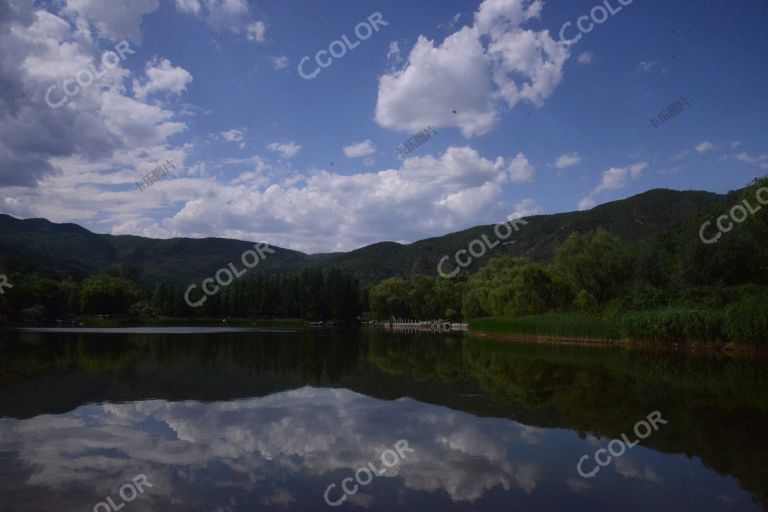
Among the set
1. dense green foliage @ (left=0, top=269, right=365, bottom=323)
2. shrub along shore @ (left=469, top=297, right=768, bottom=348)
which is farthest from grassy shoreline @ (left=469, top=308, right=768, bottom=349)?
dense green foliage @ (left=0, top=269, right=365, bottom=323)

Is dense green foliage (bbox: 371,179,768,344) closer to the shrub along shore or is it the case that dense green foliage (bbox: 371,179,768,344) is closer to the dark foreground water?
the shrub along shore

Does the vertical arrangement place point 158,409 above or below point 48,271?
below

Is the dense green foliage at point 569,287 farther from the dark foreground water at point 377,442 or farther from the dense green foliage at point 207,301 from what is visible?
the dark foreground water at point 377,442

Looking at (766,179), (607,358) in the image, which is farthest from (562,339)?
(766,179)

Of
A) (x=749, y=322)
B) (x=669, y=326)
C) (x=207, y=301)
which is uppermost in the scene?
(x=207, y=301)

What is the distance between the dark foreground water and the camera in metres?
7.09

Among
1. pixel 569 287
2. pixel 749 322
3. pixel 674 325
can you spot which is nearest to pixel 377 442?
pixel 749 322

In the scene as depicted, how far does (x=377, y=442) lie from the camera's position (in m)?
10.0

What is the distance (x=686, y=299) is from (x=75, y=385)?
3471 cm

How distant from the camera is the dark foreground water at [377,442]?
709 cm

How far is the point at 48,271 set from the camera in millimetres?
129125

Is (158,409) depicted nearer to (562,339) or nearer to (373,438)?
(373,438)

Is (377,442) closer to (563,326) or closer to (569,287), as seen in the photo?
(563,326)

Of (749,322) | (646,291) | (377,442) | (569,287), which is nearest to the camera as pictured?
(377,442)
